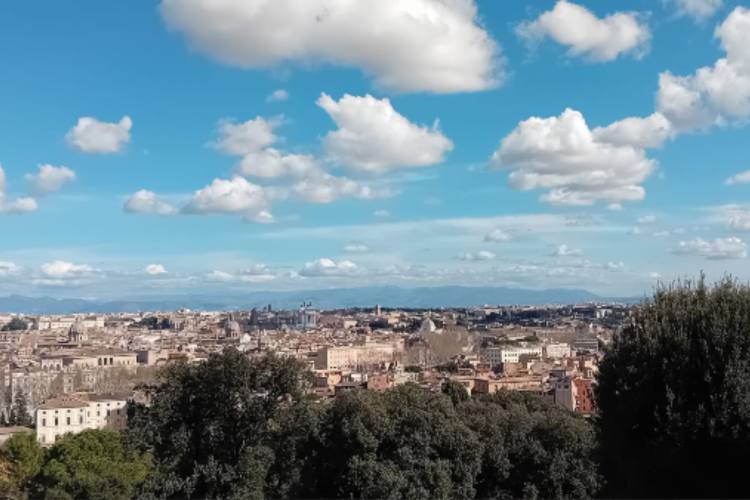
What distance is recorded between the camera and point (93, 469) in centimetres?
1666

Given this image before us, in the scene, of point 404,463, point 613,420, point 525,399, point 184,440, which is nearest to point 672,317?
point 613,420

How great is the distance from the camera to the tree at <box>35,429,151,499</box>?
16.0 m

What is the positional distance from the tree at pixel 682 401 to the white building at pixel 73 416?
37.5 m

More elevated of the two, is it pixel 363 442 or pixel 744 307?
pixel 744 307

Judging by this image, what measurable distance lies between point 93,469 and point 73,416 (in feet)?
104

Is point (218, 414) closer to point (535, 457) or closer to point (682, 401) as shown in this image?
point (535, 457)

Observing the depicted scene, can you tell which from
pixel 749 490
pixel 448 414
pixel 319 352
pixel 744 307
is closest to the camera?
pixel 749 490

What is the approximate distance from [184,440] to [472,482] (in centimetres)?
603

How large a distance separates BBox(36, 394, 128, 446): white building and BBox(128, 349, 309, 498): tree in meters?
27.9

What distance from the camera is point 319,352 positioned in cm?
10212

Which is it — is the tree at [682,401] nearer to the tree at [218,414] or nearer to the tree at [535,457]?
the tree at [535,457]

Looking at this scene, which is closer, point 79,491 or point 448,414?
point 79,491

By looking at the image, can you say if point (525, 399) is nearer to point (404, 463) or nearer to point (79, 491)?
point (404, 463)

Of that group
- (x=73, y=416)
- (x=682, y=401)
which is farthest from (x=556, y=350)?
(x=682, y=401)
